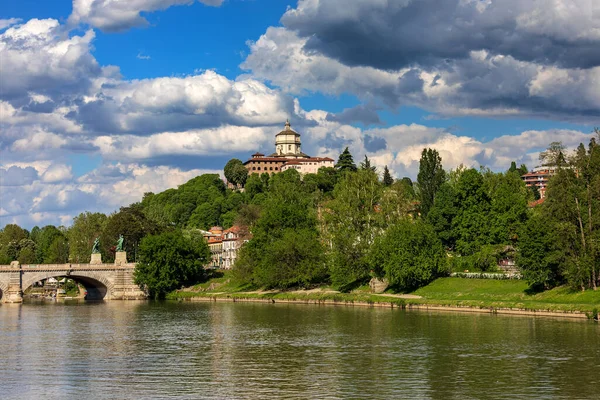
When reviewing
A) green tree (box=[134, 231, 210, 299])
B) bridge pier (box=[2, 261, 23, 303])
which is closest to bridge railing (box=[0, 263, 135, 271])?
bridge pier (box=[2, 261, 23, 303])

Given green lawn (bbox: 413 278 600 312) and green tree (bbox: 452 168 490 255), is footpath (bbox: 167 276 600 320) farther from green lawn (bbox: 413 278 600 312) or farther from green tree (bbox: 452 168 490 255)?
green tree (bbox: 452 168 490 255)

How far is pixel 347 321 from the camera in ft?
249

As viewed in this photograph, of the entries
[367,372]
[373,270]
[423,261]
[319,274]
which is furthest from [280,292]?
[367,372]

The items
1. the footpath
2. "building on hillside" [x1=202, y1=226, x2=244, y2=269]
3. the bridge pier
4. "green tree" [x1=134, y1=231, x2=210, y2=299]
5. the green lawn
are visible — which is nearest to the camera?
the footpath

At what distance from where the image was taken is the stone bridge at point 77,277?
124 m

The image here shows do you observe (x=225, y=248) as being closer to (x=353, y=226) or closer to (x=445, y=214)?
(x=353, y=226)

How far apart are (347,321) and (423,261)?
2314 cm

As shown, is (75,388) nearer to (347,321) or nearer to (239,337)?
(239,337)

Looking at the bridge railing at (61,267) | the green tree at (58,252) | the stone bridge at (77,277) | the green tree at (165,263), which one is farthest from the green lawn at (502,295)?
the green tree at (58,252)

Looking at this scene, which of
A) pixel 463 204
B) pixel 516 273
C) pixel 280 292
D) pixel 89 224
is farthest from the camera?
pixel 89 224

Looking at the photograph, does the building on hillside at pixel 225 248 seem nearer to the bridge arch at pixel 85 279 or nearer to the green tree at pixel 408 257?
the bridge arch at pixel 85 279

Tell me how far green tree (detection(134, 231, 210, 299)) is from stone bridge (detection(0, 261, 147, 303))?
6.80 feet

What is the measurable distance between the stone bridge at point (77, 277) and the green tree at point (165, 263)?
2.07 m

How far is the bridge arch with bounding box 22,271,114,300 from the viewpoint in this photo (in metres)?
126
